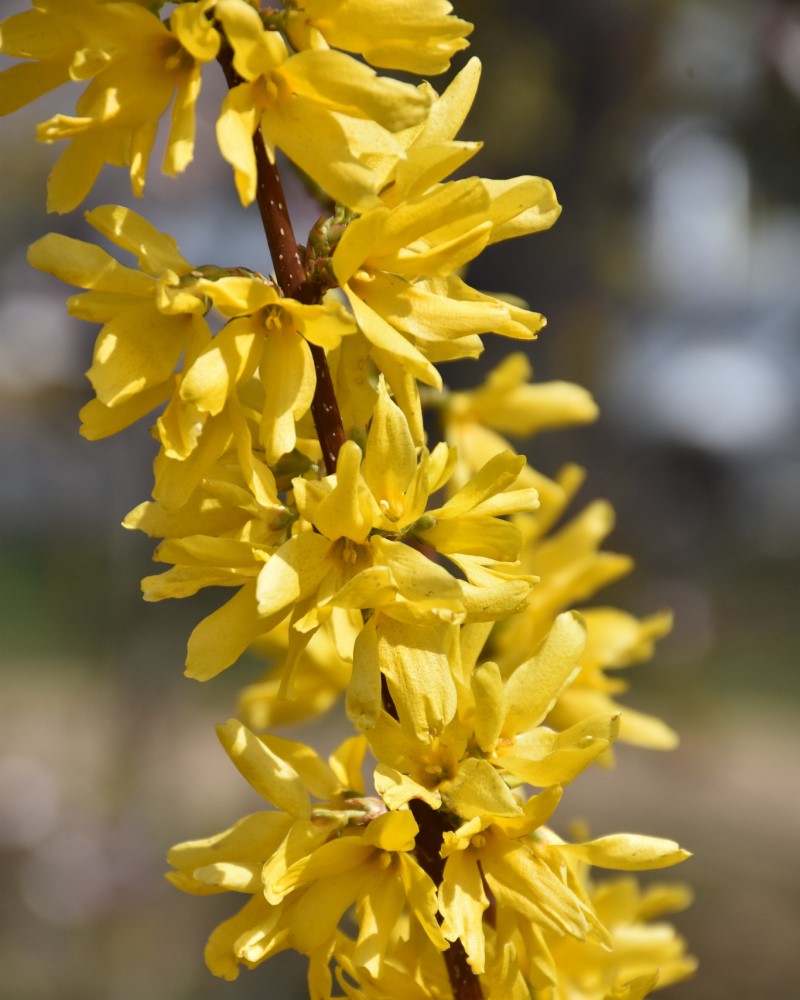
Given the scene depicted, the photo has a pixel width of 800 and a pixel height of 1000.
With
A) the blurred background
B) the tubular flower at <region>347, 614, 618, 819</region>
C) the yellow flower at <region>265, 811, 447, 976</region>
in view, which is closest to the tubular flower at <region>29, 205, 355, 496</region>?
the tubular flower at <region>347, 614, 618, 819</region>

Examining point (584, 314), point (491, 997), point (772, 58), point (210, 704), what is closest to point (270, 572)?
point (491, 997)

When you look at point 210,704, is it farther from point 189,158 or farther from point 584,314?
point 189,158

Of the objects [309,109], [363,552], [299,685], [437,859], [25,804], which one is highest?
[309,109]

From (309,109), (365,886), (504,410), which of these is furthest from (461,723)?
(504,410)

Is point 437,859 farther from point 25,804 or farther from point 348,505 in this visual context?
point 25,804

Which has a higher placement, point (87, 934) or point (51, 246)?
point (51, 246)

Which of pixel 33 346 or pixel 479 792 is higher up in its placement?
pixel 479 792

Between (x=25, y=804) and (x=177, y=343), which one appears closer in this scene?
(x=177, y=343)

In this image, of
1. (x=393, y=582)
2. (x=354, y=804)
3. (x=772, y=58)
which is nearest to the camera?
(x=393, y=582)

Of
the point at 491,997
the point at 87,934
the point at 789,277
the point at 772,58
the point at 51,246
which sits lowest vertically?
the point at 87,934
